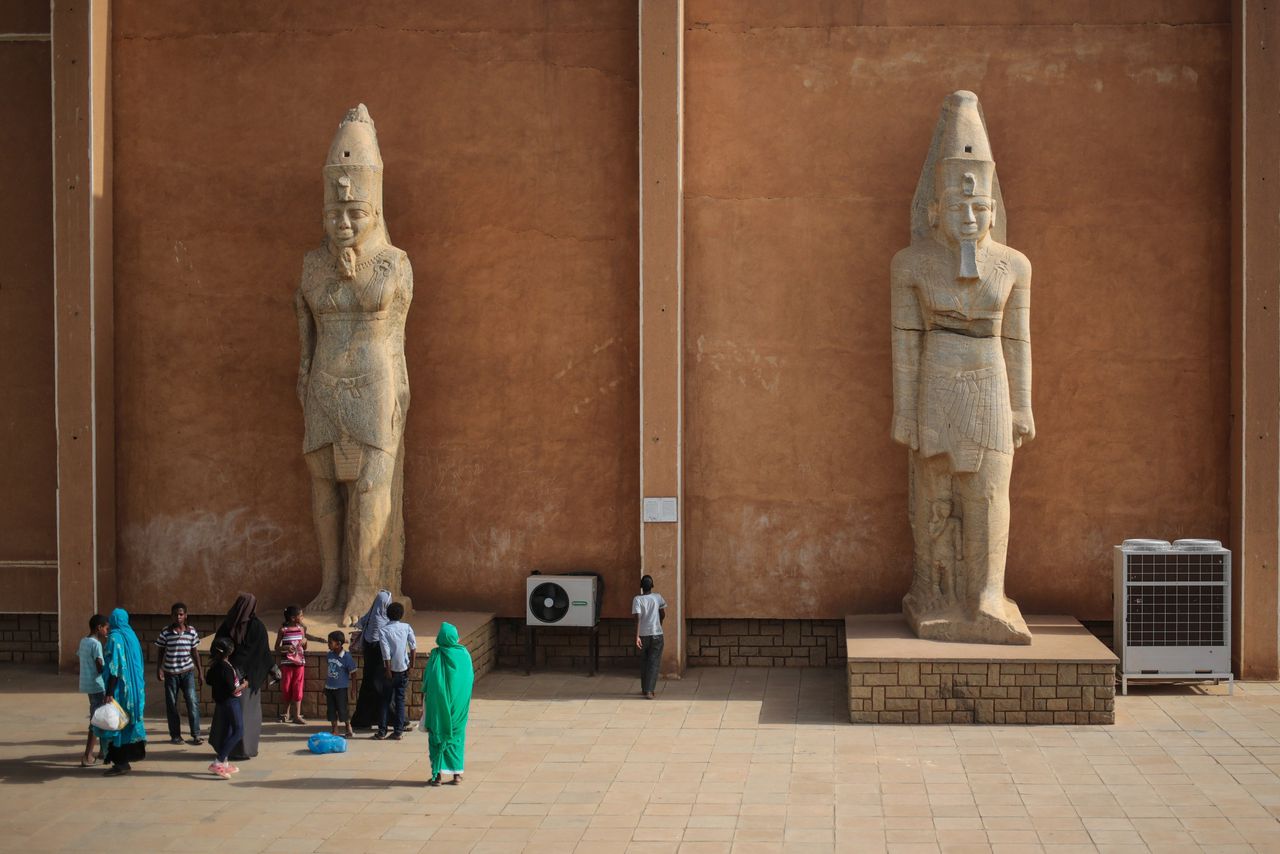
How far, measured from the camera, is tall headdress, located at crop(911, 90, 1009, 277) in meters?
11.3

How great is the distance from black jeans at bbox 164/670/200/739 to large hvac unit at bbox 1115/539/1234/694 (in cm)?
674

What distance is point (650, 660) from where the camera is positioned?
1154cm

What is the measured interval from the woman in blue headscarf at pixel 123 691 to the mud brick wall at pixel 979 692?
480 centimetres

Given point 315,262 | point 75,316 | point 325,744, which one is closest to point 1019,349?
point 315,262

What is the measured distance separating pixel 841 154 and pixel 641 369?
2460 mm

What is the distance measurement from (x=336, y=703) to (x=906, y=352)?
16.1 feet

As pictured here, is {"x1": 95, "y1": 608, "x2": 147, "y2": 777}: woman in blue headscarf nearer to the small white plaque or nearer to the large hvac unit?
the small white plaque

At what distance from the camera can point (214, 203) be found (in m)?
12.9

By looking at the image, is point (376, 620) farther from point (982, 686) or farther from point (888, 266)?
point (888, 266)

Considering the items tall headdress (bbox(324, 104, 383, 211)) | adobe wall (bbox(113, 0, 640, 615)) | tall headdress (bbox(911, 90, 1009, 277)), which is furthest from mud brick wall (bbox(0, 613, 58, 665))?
tall headdress (bbox(911, 90, 1009, 277))

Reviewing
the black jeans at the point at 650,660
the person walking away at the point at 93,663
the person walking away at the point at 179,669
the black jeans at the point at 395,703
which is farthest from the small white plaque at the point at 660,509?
the person walking away at the point at 93,663

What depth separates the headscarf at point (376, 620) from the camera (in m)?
10.4

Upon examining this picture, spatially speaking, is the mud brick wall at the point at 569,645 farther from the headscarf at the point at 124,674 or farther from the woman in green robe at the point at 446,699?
the headscarf at the point at 124,674

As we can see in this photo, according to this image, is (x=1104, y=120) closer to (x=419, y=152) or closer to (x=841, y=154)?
(x=841, y=154)
